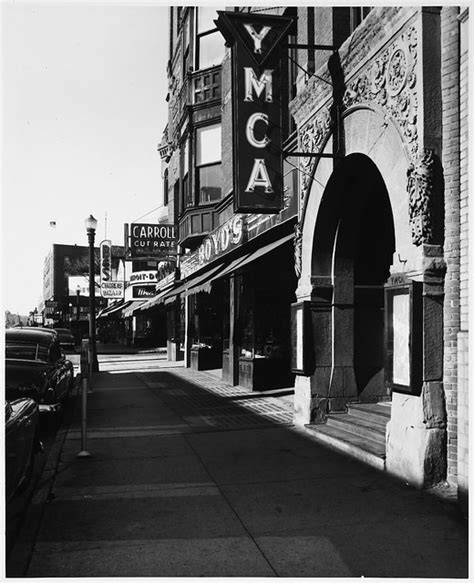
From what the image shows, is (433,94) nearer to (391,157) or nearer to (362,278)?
(391,157)

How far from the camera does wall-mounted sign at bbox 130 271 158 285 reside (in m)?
41.6

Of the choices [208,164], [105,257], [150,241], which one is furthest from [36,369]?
[105,257]

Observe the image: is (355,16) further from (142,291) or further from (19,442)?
(142,291)

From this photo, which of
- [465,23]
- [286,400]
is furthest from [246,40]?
[286,400]

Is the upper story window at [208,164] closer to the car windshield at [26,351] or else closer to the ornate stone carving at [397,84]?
the car windshield at [26,351]

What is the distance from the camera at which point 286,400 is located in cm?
1260

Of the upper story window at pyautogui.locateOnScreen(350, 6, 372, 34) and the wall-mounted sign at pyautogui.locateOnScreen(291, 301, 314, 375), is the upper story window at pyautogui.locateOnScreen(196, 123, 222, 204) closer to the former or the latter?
the wall-mounted sign at pyautogui.locateOnScreen(291, 301, 314, 375)

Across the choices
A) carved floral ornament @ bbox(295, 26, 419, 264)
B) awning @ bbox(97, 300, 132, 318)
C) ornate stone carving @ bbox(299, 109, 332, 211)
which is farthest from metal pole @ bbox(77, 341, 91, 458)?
awning @ bbox(97, 300, 132, 318)

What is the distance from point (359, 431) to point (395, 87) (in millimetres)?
4631

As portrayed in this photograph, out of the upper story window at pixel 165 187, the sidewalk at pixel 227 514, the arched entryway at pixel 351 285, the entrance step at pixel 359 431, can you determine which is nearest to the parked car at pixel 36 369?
the sidewalk at pixel 227 514

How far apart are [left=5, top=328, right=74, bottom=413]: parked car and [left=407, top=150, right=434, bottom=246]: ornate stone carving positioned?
22.1ft

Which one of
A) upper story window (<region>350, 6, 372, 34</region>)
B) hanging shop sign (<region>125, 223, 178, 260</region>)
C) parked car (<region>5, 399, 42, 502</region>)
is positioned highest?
upper story window (<region>350, 6, 372, 34</region>)

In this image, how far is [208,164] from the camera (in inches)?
806

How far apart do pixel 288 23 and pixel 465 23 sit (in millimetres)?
3351
